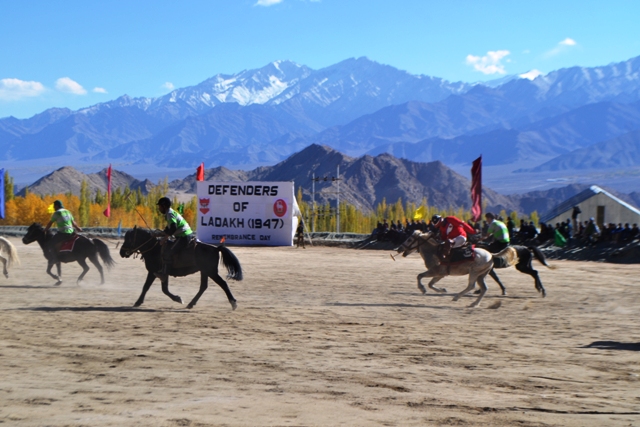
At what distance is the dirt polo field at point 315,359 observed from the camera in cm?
712

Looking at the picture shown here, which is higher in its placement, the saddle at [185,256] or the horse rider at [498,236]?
the horse rider at [498,236]

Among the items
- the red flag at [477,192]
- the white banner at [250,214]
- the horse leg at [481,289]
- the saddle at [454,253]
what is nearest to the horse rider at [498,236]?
the saddle at [454,253]

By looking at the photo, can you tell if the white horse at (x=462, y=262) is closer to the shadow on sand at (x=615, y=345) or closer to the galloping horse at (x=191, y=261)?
the galloping horse at (x=191, y=261)

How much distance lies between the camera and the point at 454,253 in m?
16.5

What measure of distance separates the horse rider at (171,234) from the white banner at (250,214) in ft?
79.0

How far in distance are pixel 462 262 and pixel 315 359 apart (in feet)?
24.5

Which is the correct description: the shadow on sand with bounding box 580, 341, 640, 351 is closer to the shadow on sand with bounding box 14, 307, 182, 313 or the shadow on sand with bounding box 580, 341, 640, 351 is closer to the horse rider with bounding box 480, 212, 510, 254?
the horse rider with bounding box 480, 212, 510, 254

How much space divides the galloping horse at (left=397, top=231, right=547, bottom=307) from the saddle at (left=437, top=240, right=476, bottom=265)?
0.07 meters

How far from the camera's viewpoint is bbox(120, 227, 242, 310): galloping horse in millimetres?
13914

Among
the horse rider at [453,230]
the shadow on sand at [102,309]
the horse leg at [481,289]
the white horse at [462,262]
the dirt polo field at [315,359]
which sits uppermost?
the horse rider at [453,230]

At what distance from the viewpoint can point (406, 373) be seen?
8.94 metres

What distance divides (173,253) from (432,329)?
193 inches

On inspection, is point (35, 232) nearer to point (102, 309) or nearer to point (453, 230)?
point (102, 309)

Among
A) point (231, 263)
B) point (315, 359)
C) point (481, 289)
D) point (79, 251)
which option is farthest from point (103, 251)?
point (315, 359)
